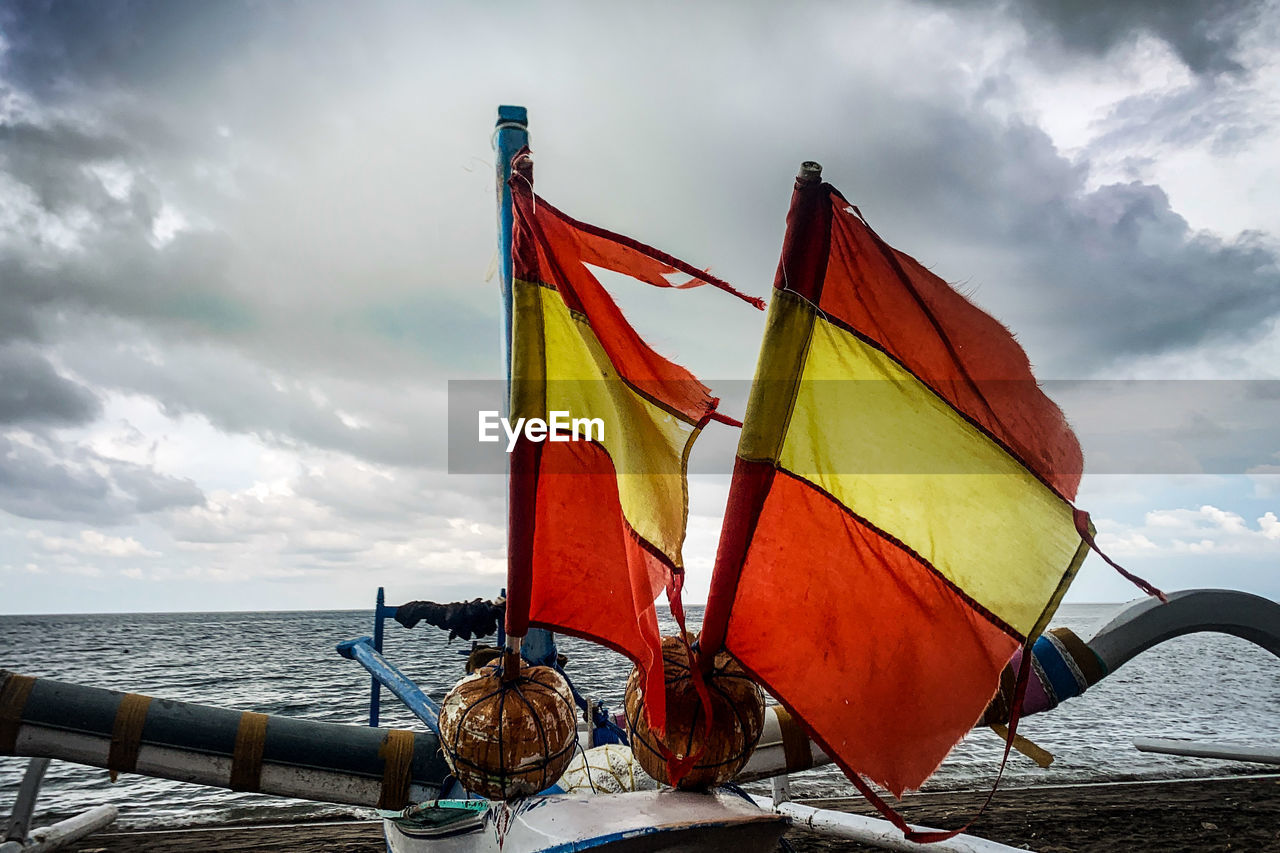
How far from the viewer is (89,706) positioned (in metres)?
4.40

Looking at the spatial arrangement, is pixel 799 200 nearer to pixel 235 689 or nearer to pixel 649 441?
pixel 649 441

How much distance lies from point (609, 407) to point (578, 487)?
399 millimetres

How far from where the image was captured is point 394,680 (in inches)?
277

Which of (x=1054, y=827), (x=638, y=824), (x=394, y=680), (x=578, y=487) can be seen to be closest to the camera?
(x=638, y=824)

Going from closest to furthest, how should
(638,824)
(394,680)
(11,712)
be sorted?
(638,824)
(11,712)
(394,680)

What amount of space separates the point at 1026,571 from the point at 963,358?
0.84 m

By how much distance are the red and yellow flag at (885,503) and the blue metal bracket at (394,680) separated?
357 cm

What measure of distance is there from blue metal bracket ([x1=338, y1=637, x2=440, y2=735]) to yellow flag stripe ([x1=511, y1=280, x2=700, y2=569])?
3.06 m

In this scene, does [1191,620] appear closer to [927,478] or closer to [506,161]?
[927,478]

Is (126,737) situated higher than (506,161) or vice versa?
(506,161)

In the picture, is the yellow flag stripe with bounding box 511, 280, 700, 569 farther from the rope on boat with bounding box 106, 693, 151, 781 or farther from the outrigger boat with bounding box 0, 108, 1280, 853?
the rope on boat with bounding box 106, 693, 151, 781

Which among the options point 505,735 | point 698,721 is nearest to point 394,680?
point 505,735

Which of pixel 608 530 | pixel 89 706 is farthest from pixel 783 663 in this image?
pixel 89 706

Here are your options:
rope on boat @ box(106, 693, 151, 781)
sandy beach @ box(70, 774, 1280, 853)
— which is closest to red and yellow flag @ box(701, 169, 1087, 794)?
rope on boat @ box(106, 693, 151, 781)
